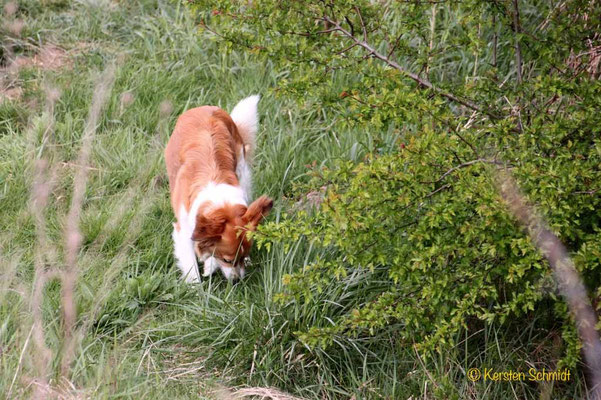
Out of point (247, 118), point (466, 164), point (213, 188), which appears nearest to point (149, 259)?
point (213, 188)

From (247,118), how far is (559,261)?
3240 mm

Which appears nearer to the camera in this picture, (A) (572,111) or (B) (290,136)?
(A) (572,111)

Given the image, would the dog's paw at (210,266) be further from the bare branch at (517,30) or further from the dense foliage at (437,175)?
the bare branch at (517,30)

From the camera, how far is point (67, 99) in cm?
638

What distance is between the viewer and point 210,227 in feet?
15.6

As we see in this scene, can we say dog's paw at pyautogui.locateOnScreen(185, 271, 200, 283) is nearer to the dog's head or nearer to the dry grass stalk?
the dog's head

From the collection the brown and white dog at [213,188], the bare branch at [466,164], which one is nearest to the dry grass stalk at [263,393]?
the brown and white dog at [213,188]

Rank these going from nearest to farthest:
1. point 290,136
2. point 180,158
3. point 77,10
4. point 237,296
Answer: point 237,296
point 180,158
point 290,136
point 77,10

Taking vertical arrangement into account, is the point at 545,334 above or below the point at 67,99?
above

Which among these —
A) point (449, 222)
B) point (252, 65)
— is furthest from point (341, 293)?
point (252, 65)

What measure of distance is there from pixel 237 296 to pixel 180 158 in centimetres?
136

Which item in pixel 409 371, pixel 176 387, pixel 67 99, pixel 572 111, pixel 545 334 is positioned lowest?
pixel 67 99

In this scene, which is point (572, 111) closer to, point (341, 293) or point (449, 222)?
point (449, 222)

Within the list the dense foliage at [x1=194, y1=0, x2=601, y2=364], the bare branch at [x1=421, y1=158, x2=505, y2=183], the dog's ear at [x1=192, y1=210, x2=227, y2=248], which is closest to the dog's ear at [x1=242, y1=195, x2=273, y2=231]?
the dog's ear at [x1=192, y1=210, x2=227, y2=248]
